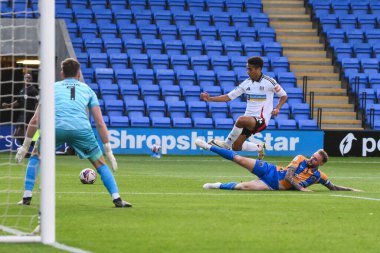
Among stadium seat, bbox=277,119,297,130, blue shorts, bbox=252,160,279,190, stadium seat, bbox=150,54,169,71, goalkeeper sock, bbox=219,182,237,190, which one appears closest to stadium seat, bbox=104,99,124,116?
stadium seat, bbox=150,54,169,71

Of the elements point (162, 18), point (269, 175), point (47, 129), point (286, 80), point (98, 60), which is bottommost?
point (269, 175)

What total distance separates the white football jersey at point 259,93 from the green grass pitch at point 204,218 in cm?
168

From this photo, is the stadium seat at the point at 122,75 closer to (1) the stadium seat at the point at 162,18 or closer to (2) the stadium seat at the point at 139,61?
(2) the stadium seat at the point at 139,61

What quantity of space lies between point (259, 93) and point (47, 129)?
11463mm

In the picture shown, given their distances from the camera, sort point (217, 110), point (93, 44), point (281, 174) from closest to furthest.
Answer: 1. point (281, 174)
2. point (217, 110)
3. point (93, 44)

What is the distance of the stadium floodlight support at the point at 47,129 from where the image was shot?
8.83 m

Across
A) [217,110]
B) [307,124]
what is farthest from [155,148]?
[307,124]

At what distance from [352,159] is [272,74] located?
5430 mm

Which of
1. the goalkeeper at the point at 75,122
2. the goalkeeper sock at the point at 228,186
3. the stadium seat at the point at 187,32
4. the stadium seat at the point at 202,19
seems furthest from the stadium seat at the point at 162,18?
the goalkeeper at the point at 75,122

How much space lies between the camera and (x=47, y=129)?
9.00m

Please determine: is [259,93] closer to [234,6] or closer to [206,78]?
[206,78]

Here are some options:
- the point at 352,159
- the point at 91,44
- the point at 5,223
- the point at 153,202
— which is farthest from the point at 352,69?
the point at 5,223

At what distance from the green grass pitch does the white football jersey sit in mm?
1683

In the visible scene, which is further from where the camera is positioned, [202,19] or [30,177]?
[202,19]
